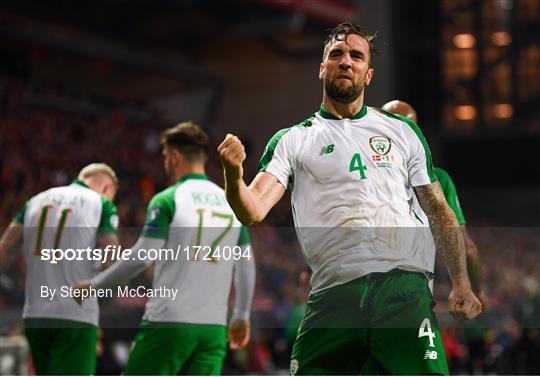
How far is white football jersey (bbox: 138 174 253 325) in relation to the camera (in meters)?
6.18

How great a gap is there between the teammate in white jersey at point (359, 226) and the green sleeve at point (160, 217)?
181 cm

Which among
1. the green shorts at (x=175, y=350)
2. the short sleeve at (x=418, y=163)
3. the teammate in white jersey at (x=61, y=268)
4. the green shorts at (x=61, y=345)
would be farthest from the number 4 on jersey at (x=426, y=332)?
the green shorts at (x=61, y=345)

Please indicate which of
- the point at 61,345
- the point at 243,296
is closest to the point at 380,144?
the point at 243,296

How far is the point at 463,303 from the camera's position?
423 centimetres

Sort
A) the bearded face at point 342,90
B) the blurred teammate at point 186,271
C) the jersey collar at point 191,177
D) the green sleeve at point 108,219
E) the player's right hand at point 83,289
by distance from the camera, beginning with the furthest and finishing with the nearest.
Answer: the green sleeve at point 108,219
the jersey collar at point 191,177
the blurred teammate at point 186,271
the player's right hand at point 83,289
the bearded face at point 342,90

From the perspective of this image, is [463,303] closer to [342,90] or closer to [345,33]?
[342,90]

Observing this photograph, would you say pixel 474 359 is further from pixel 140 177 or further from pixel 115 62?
pixel 115 62

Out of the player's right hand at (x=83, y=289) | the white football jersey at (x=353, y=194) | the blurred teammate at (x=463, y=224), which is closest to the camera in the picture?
the white football jersey at (x=353, y=194)

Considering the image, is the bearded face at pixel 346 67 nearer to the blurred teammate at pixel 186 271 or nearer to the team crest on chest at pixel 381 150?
the team crest on chest at pixel 381 150

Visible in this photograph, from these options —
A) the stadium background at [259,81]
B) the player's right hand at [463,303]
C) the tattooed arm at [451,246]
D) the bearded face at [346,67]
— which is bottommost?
the player's right hand at [463,303]

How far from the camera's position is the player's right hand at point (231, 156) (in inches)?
148

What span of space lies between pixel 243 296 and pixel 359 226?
242cm

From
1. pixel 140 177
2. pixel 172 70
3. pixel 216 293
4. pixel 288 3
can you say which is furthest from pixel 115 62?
pixel 216 293

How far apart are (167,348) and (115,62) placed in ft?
72.1
